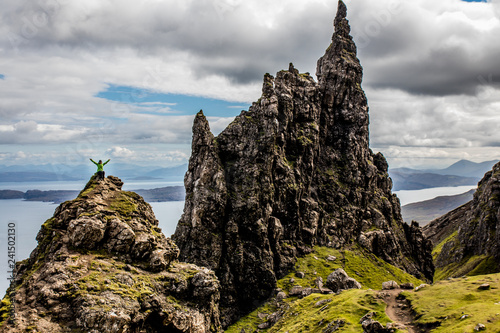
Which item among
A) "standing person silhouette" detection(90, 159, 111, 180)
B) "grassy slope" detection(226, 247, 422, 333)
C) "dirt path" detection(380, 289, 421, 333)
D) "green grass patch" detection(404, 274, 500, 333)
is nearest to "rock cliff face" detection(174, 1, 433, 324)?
"grassy slope" detection(226, 247, 422, 333)

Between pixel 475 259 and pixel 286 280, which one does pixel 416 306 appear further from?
pixel 475 259

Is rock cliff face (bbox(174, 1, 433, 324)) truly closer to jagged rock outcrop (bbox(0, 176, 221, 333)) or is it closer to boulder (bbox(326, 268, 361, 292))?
boulder (bbox(326, 268, 361, 292))

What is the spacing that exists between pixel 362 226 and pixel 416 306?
120061 millimetres

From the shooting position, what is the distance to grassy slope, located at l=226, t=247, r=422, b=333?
7388 centimetres

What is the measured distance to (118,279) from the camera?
158ft

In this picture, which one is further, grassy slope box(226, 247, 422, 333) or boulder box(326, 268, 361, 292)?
boulder box(326, 268, 361, 292)

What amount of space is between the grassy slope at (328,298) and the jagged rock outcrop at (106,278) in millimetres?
30103

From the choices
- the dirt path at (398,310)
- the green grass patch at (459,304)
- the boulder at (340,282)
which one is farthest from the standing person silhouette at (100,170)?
the boulder at (340,282)

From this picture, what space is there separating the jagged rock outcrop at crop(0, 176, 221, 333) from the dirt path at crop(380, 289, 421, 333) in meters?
35.9

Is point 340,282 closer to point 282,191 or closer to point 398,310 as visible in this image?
point 282,191

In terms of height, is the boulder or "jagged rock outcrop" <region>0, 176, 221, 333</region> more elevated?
"jagged rock outcrop" <region>0, 176, 221, 333</region>

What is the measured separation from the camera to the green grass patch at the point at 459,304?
52241mm

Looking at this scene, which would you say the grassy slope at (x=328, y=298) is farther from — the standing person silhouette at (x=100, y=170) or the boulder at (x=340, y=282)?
the standing person silhouette at (x=100, y=170)

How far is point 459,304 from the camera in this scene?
6431cm
